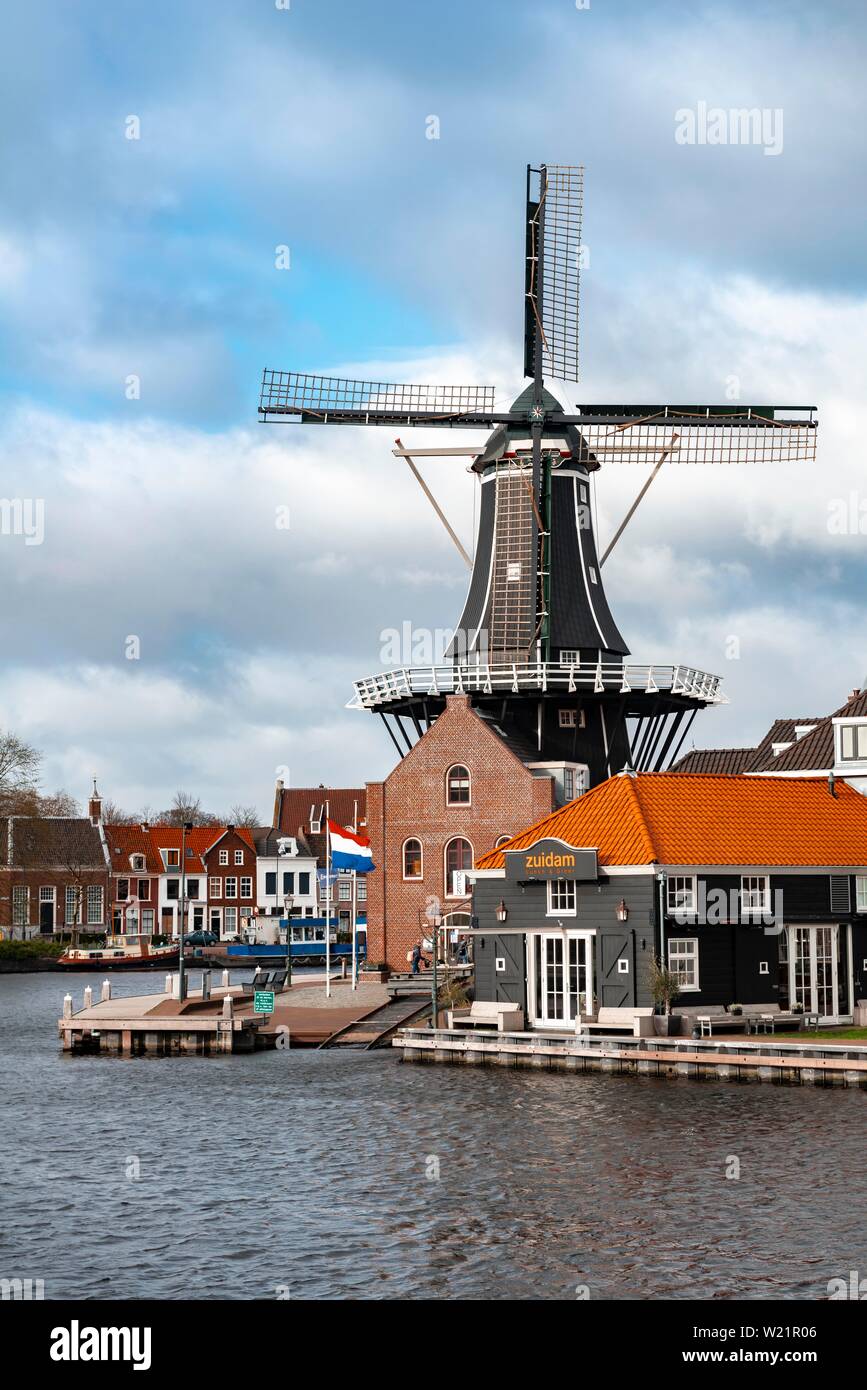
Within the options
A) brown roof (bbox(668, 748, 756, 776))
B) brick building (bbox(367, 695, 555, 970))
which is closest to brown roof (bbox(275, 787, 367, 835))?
brown roof (bbox(668, 748, 756, 776))

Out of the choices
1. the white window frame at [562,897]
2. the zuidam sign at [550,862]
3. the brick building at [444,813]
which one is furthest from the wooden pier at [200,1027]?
the white window frame at [562,897]

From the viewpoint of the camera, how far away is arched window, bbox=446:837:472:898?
56.8 meters

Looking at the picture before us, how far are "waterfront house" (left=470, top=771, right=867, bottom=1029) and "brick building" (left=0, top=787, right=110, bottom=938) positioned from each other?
7163 centimetres

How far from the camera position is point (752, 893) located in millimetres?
42719

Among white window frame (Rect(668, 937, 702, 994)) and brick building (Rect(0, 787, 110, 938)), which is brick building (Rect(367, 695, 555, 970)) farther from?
brick building (Rect(0, 787, 110, 938))

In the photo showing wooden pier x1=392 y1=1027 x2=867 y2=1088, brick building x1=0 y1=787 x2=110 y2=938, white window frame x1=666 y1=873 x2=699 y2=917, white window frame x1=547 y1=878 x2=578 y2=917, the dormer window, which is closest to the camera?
wooden pier x1=392 y1=1027 x2=867 y2=1088

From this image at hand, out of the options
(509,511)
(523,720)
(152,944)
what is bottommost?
(152,944)

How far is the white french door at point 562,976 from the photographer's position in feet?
138

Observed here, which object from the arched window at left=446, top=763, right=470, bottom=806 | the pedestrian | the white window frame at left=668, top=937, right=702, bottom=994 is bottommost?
the pedestrian

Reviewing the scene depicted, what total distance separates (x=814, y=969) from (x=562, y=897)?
22.6 ft

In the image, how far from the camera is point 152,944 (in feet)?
368

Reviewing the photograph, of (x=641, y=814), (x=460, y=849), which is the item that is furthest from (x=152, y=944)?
(x=641, y=814)
